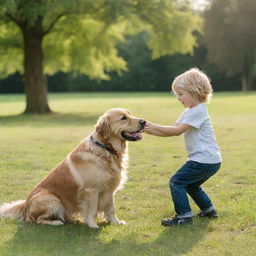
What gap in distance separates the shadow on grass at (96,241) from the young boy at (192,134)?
377 millimetres

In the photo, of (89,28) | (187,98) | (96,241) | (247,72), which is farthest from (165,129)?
(247,72)

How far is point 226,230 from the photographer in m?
5.88

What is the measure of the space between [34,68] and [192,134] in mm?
22035

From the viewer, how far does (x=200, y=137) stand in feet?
19.9

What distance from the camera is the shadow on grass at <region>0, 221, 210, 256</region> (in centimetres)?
518

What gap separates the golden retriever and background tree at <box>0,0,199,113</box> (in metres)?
17.5

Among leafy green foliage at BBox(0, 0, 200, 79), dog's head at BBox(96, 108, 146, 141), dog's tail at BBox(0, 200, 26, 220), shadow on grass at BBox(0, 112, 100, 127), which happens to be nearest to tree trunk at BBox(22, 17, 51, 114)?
leafy green foliage at BBox(0, 0, 200, 79)

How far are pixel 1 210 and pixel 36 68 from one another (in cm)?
2119

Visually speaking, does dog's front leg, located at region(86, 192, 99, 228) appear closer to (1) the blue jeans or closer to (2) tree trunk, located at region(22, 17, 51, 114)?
(1) the blue jeans

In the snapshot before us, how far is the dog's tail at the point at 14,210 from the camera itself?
6.46 m

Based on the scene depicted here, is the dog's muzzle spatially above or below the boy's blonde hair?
below

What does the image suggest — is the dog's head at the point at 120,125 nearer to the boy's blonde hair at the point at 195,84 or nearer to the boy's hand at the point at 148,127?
the boy's hand at the point at 148,127

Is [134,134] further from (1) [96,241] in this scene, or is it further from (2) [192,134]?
(1) [96,241]

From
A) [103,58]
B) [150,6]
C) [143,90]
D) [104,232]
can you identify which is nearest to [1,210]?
[104,232]
